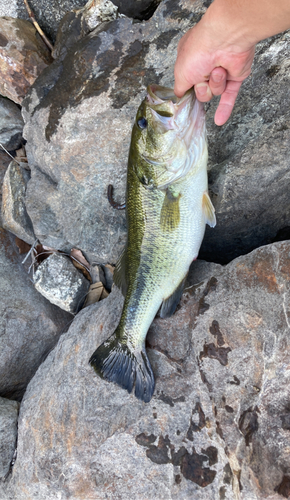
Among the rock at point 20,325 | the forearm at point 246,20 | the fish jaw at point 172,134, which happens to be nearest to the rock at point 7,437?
the rock at point 20,325

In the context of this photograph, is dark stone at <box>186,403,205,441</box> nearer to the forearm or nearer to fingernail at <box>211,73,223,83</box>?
fingernail at <box>211,73,223,83</box>

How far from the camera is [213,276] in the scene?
245 cm

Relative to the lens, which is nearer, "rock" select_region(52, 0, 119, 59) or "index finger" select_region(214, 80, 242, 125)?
"index finger" select_region(214, 80, 242, 125)

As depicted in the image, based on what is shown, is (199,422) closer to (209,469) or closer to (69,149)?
(209,469)

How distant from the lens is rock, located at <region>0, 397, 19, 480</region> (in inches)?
115

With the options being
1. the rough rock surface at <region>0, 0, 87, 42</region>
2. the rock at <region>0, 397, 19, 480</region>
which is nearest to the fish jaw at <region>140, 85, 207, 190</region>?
the rough rock surface at <region>0, 0, 87, 42</region>

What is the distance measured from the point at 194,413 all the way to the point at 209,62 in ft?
7.89

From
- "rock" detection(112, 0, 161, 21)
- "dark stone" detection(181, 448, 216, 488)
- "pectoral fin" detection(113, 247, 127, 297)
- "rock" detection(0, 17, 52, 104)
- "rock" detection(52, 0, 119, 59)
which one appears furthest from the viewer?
"rock" detection(0, 17, 52, 104)

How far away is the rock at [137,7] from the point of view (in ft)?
10.4

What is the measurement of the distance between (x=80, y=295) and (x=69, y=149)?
1.74m

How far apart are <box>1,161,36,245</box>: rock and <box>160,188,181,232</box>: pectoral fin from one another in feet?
7.26

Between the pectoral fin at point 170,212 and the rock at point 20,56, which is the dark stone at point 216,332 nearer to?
the pectoral fin at point 170,212

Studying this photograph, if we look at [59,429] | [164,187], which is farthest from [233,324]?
[59,429]

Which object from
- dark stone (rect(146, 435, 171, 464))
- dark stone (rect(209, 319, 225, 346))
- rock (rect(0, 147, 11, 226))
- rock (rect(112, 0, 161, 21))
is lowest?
dark stone (rect(146, 435, 171, 464))
